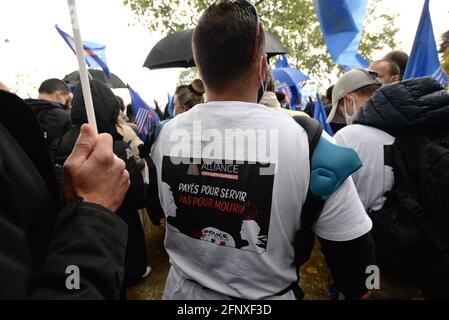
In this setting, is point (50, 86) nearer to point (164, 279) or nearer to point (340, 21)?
point (164, 279)

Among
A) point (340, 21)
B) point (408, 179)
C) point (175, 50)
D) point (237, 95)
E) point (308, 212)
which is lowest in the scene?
point (408, 179)

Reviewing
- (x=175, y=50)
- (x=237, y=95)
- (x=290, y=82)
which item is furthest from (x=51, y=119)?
(x=290, y=82)

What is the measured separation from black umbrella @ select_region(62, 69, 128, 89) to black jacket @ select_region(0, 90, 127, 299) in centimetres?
724

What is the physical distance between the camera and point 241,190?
1.22 metres

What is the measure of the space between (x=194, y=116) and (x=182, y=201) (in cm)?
39

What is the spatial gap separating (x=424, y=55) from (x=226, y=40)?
8.67ft

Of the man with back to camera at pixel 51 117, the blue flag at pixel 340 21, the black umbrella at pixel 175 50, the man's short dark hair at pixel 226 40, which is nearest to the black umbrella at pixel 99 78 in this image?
the black umbrella at pixel 175 50

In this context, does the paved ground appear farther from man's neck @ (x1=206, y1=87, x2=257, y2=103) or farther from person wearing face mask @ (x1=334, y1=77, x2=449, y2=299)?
man's neck @ (x1=206, y1=87, x2=257, y2=103)

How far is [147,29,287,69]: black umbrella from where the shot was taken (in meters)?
4.74

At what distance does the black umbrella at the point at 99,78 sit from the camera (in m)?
7.93

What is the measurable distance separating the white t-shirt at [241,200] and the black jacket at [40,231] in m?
0.54

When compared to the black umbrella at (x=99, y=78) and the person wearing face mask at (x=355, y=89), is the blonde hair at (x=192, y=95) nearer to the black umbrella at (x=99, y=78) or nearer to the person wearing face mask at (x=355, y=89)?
the person wearing face mask at (x=355, y=89)

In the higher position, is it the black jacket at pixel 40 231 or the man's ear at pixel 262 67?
the man's ear at pixel 262 67
